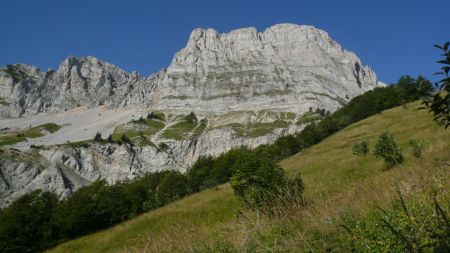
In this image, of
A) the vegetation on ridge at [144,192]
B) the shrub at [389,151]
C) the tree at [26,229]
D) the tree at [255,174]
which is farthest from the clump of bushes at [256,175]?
the tree at [26,229]

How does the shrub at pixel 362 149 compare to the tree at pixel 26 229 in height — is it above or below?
above

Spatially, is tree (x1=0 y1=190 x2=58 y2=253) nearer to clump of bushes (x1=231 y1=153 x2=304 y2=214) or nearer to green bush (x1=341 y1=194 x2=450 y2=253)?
clump of bushes (x1=231 y1=153 x2=304 y2=214)

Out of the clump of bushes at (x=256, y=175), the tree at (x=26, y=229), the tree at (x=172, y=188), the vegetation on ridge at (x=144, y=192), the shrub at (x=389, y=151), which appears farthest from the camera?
the tree at (x=172, y=188)

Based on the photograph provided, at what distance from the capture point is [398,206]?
7316mm

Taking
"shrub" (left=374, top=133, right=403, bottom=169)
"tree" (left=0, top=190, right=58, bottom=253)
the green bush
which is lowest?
"tree" (left=0, top=190, right=58, bottom=253)

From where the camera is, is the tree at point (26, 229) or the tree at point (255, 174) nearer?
the tree at point (255, 174)

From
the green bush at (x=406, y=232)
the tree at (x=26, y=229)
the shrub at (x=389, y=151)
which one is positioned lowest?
the tree at (x=26, y=229)

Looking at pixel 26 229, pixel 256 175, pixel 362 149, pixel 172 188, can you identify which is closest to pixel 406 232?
pixel 256 175

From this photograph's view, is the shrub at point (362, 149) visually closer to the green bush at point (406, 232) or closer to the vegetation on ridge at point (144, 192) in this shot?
the vegetation on ridge at point (144, 192)

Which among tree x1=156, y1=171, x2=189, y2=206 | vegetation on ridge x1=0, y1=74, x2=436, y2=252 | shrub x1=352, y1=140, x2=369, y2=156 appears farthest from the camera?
tree x1=156, y1=171, x2=189, y2=206

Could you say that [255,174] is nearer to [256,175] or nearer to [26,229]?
[256,175]

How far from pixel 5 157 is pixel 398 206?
685 feet

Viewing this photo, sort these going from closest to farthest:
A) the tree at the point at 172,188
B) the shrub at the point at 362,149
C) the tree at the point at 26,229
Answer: the shrub at the point at 362,149 < the tree at the point at 26,229 < the tree at the point at 172,188

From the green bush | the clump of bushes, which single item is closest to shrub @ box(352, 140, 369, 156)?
the clump of bushes
